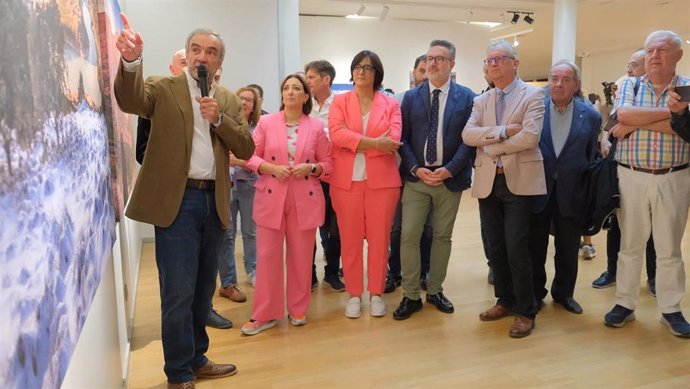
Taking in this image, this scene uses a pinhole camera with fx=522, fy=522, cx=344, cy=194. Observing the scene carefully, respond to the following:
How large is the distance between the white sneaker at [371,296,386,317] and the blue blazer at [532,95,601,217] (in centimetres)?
123

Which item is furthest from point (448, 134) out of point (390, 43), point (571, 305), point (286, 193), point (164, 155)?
point (390, 43)

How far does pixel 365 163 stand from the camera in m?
3.48

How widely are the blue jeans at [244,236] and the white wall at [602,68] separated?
13.9 meters

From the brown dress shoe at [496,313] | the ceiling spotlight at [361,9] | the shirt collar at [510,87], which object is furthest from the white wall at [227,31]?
the brown dress shoe at [496,313]

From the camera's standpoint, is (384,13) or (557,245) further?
(384,13)

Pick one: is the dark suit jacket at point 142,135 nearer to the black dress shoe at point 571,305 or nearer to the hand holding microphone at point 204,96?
the hand holding microphone at point 204,96

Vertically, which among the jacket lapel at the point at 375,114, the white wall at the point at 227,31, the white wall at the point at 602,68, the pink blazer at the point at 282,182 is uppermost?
the white wall at the point at 602,68

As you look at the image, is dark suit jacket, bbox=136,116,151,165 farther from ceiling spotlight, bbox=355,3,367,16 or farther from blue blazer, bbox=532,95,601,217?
ceiling spotlight, bbox=355,3,367,16

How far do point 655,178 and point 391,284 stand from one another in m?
2.01

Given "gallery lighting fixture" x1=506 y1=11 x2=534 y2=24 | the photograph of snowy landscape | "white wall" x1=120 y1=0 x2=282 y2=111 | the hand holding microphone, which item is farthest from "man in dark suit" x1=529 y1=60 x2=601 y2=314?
"gallery lighting fixture" x1=506 y1=11 x2=534 y2=24

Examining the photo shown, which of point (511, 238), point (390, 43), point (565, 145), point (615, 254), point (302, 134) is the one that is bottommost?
point (615, 254)

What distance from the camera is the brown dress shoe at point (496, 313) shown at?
3.56m

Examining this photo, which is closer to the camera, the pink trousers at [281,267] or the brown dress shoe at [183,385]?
the brown dress shoe at [183,385]

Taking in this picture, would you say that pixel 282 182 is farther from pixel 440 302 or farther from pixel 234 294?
pixel 440 302
